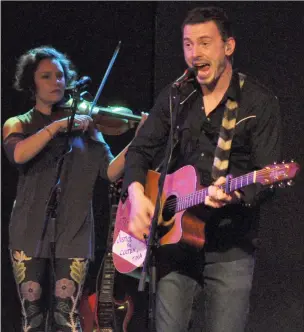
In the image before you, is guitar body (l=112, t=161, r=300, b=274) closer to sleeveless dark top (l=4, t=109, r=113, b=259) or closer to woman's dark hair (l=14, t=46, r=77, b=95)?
sleeveless dark top (l=4, t=109, r=113, b=259)

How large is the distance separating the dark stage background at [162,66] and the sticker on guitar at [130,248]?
3.49 ft

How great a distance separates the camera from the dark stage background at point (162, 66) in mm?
3641

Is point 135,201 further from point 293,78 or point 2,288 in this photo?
point 2,288

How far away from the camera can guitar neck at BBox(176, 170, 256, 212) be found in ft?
7.50

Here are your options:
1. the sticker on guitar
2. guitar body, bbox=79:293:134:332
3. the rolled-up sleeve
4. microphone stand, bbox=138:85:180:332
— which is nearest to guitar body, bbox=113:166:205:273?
the sticker on guitar

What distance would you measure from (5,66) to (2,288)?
144cm

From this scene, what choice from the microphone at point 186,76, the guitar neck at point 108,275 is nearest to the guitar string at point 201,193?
the microphone at point 186,76

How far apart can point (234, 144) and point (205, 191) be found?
227 millimetres

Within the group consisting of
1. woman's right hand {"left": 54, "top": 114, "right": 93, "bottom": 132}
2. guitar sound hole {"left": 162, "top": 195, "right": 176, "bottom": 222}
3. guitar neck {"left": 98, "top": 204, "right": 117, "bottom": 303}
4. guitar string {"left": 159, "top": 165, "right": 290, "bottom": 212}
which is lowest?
guitar neck {"left": 98, "top": 204, "right": 117, "bottom": 303}

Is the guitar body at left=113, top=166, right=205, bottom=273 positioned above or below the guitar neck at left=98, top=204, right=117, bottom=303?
above

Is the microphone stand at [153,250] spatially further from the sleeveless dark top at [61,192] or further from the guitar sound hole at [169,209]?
the sleeveless dark top at [61,192]

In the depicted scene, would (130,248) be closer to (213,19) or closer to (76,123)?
(76,123)

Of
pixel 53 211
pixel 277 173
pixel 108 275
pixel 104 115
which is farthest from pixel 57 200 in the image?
pixel 277 173

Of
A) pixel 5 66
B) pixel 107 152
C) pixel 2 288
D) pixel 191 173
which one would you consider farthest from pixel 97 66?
pixel 191 173
